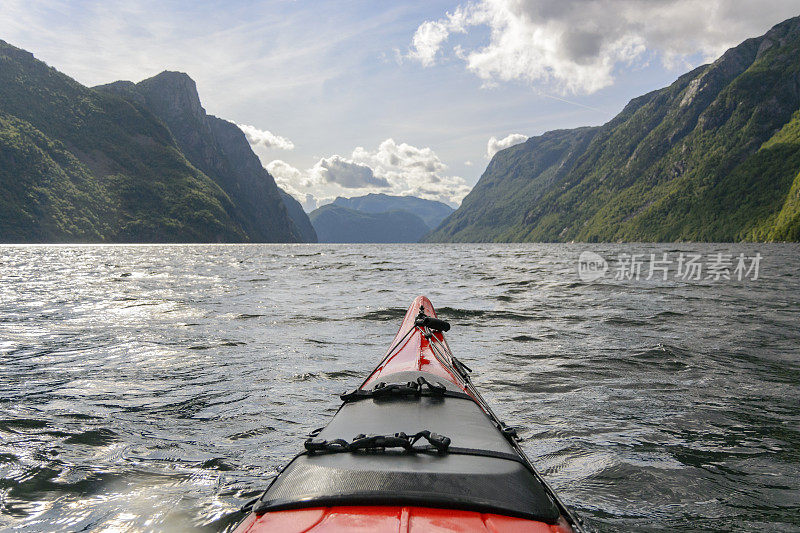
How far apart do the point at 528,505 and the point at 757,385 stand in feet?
22.0

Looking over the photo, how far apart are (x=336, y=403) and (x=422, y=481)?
4.47m

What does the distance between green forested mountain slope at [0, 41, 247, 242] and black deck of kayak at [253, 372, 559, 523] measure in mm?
154439

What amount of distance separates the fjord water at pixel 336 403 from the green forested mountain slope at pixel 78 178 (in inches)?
5743

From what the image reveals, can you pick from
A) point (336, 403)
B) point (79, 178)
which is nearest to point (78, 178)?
point (79, 178)

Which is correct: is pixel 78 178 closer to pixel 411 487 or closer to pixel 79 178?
pixel 79 178

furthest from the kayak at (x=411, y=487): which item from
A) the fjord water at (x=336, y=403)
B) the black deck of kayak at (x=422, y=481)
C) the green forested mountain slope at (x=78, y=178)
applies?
the green forested mountain slope at (x=78, y=178)

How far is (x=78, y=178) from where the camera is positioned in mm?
158875

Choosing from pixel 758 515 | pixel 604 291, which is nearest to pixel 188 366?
pixel 758 515

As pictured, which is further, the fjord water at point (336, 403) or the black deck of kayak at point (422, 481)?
the fjord water at point (336, 403)

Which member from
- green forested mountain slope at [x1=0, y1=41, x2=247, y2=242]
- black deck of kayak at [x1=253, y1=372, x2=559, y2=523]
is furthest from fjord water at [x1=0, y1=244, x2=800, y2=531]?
green forested mountain slope at [x1=0, y1=41, x2=247, y2=242]

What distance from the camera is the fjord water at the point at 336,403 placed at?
3.87 metres

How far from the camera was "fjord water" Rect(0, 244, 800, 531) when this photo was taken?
3.87m

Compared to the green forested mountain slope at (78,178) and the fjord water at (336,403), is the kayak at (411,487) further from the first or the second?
the green forested mountain slope at (78,178)

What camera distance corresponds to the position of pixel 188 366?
8312mm
